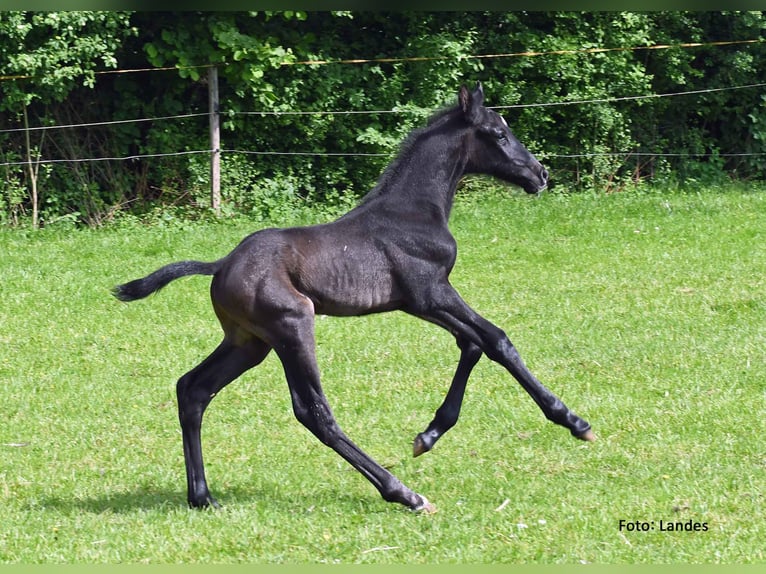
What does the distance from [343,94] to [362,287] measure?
33.0 ft

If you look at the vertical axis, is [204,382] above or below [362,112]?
above

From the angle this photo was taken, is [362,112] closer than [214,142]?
No

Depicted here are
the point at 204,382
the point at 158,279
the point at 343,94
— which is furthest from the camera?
the point at 343,94

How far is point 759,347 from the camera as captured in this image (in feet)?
30.2

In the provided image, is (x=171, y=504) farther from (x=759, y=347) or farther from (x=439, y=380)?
(x=759, y=347)

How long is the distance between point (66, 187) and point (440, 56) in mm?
5607

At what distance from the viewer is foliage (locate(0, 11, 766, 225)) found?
581 inches

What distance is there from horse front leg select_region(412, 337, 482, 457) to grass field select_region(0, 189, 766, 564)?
0.28 m

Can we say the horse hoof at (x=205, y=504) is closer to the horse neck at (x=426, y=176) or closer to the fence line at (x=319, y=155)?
the horse neck at (x=426, y=176)

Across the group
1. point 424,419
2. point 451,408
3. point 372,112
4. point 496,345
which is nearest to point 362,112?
point 372,112

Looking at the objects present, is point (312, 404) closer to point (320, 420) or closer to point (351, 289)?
point (320, 420)

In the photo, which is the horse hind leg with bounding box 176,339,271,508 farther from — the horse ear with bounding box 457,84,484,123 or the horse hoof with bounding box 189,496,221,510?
the horse ear with bounding box 457,84,484,123

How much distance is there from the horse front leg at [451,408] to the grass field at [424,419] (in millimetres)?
283

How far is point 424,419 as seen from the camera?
7906 millimetres
